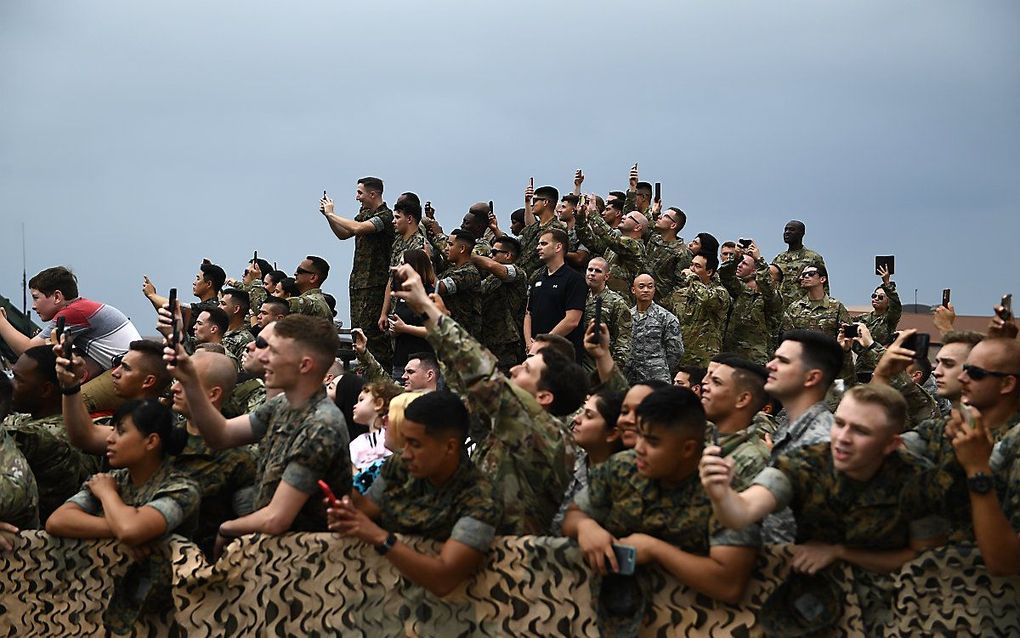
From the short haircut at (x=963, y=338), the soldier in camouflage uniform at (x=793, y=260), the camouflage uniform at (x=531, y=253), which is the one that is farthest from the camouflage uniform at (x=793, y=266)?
the short haircut at (x=963, y=338)

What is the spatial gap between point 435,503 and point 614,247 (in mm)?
8152

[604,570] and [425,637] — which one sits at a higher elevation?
[604,570]

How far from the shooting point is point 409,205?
38.8 ft

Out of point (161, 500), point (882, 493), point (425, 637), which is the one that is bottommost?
point (425, 637)

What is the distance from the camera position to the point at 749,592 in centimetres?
453

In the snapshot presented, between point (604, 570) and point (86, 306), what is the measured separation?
222 inches

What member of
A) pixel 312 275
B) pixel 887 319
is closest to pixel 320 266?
pixel 312 275

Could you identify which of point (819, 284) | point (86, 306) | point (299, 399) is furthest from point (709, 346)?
point (299, 399)

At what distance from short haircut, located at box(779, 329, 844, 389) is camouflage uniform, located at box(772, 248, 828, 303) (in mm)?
8680

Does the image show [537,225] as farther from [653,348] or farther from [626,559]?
[626,559]

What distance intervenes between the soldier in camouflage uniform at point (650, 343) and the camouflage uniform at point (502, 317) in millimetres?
1461

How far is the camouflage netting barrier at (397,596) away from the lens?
14.5 feet

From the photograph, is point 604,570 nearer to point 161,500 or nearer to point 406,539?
point 406,539

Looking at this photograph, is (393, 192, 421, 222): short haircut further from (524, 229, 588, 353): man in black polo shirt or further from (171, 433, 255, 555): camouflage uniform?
(171, 433, 255, 555): camouflage uniform
